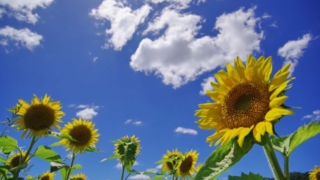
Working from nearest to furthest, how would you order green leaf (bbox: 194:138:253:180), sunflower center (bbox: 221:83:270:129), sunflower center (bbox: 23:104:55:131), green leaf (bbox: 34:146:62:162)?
green leaf (bbox: 194:138:253:180) → sunflower center (bbox: 221:83:270:129) → green leaf (bbox: 34:146:62:162) → sunflower center (bbox: 23:104:55:131)

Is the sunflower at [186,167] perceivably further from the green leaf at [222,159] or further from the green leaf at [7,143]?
the green leaf at [222,159]

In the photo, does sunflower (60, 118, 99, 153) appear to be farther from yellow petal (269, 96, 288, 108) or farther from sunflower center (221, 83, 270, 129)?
yellow petal (269, 96, 288, 108)

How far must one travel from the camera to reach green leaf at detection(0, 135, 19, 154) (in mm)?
4707

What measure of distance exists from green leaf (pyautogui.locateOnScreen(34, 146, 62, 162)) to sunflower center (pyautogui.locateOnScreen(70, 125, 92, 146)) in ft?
9.15

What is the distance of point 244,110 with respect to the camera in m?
2.19

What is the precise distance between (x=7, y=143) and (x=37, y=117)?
152 centimetres

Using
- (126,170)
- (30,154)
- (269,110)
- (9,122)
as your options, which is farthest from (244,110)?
(126,170)

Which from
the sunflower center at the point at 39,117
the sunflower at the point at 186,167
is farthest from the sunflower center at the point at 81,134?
the sunflower at the point at 186,167

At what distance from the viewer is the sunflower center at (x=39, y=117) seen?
6.16 m

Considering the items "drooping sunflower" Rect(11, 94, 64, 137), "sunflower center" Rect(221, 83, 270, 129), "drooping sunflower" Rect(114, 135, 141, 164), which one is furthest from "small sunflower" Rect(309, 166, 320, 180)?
"sunflower center" Rect(221, 83, 270, 129)

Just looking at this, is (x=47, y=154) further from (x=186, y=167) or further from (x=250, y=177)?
(x=186, y=167)

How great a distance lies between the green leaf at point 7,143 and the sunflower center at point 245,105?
3.48 m

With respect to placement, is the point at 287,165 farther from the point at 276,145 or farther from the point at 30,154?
the point at 30,154

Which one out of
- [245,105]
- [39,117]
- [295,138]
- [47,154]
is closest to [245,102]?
[245,105]
